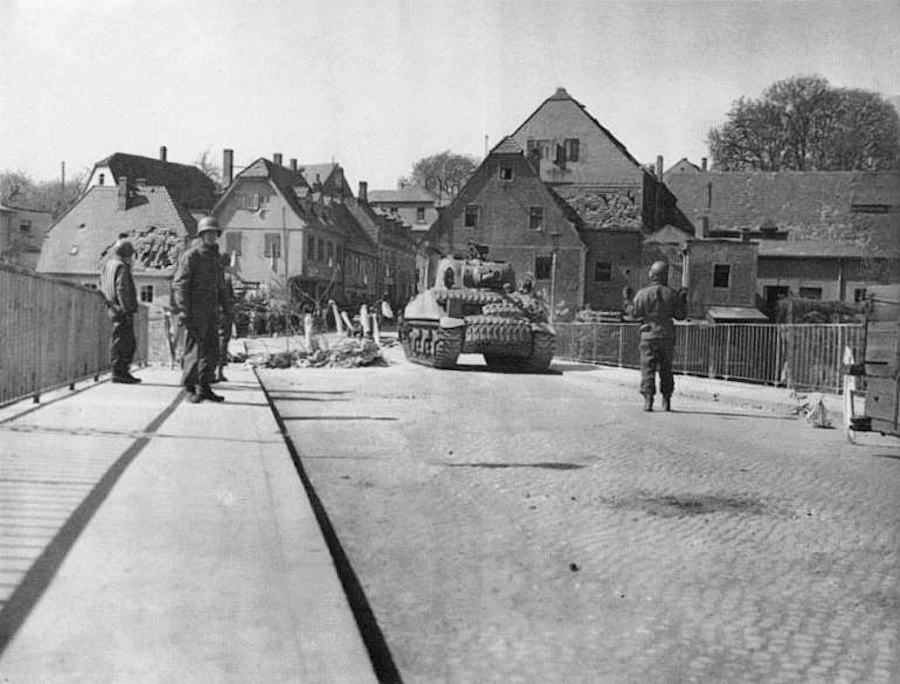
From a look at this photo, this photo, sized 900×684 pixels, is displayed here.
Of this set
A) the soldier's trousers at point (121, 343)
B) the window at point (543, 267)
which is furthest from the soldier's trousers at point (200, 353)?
the window at point (543, 267)

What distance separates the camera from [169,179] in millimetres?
41344

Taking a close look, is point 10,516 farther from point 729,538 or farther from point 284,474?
point 729,538

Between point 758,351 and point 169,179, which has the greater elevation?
point 169,179

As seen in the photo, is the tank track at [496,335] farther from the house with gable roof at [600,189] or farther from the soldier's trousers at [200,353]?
the house with gable roof at [600,189]

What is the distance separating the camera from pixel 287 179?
52.2 metres

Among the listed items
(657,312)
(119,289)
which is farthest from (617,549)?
(119,289)

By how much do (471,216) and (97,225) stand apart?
33.8 meters

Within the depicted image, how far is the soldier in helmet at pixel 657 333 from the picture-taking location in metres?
12.2

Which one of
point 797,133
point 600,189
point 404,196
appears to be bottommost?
point 797,133

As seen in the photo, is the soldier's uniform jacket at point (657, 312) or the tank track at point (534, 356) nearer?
the soldier's uniform jacket at point (657, 312)

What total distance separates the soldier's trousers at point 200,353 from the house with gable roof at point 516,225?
39.8 metres

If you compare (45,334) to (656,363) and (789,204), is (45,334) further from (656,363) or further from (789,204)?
(789,204)

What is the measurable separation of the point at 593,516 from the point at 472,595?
1699 mm

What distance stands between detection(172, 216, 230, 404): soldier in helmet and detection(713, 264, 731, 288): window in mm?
38800
